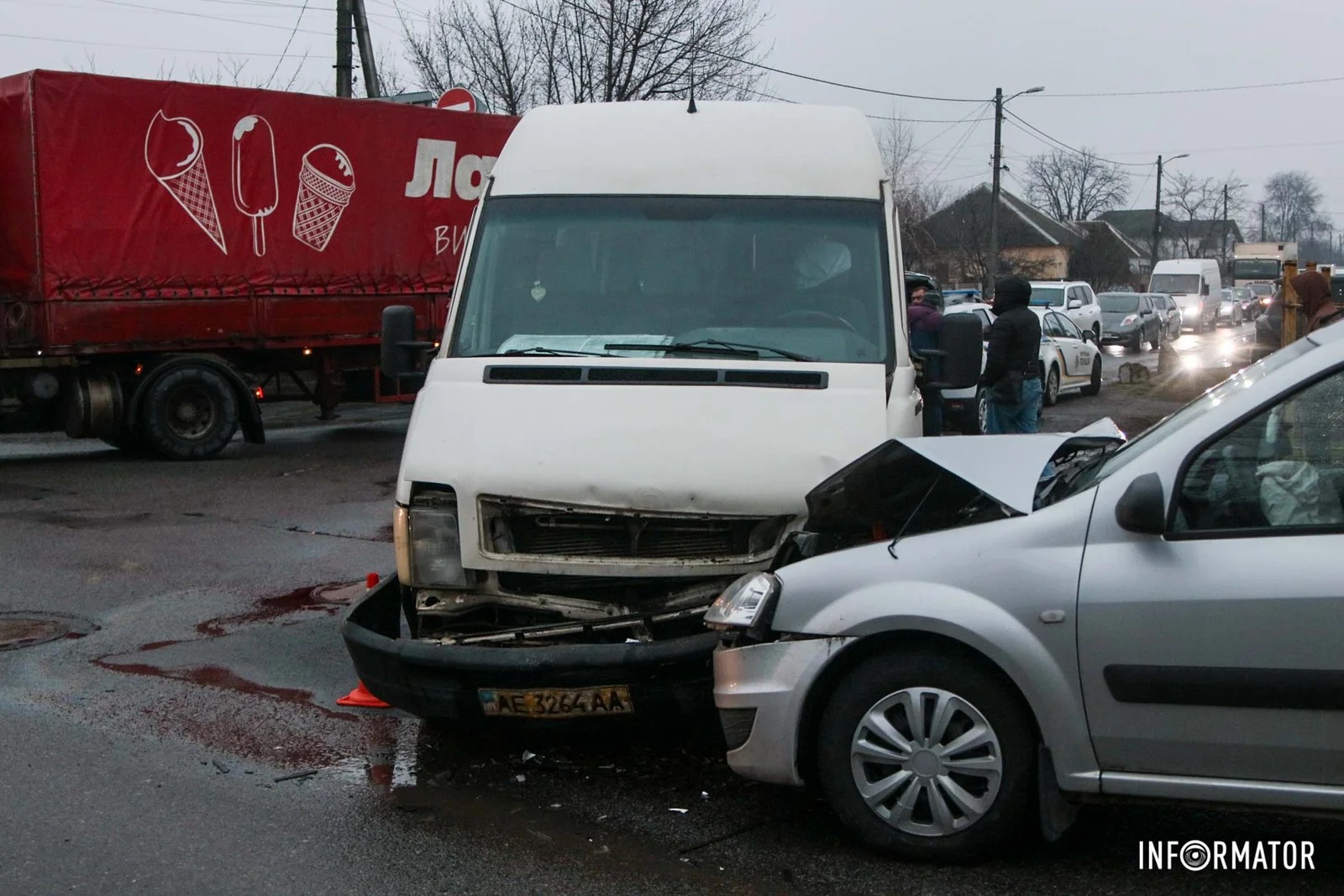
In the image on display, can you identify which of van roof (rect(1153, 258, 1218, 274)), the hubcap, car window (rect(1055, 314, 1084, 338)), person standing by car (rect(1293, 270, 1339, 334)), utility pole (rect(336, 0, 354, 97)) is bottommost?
the hubcap

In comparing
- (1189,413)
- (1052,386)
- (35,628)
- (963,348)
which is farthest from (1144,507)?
(1052,386)

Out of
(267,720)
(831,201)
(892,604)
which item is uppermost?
(831,201)

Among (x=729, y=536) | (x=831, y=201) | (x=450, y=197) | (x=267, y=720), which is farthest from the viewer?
(x=450, y=197)

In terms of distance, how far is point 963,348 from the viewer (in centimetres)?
659

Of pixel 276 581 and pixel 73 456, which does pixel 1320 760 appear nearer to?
pixel 276 581

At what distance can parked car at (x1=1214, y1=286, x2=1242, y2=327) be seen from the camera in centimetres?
5287

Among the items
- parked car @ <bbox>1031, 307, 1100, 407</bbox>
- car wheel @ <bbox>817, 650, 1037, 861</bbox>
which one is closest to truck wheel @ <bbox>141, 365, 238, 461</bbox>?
parked car @ <bbox>1031, 307, 1100, 407</bbox>

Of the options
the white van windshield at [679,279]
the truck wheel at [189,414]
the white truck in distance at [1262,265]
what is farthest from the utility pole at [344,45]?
the white truck in distance at [1262,265]

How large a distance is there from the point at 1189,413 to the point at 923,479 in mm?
842

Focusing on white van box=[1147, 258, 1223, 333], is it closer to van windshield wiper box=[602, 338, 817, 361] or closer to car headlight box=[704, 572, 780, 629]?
van windshield wiper box=[602, 338, 817, 361]

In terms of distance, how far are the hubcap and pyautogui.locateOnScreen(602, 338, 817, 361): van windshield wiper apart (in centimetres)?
214

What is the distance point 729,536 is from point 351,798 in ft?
5.26

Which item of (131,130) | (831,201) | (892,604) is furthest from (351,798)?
(131,130)

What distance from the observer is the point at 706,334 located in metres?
6.15
